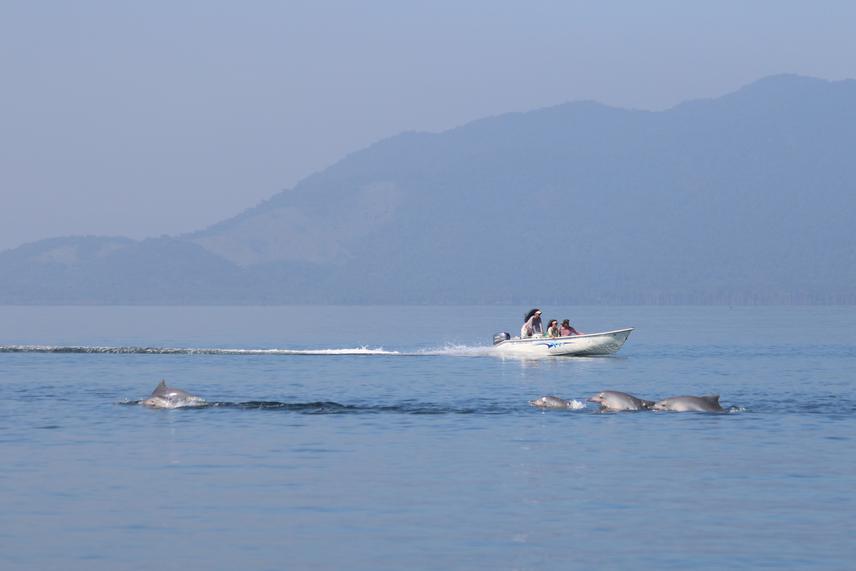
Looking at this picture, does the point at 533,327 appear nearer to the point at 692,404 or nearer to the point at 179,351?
the point at 179,351

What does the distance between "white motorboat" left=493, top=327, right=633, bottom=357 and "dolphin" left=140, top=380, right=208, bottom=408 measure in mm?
30911

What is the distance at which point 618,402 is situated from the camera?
47.7 m

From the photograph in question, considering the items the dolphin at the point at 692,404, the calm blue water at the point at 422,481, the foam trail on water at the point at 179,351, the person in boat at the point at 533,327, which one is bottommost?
the calm blue water at the point at 422,481

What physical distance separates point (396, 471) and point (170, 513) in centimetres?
686

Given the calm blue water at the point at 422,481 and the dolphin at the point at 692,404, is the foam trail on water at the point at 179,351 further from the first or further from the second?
the dolphin at the point at 692,404

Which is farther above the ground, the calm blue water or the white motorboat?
the white motorboat

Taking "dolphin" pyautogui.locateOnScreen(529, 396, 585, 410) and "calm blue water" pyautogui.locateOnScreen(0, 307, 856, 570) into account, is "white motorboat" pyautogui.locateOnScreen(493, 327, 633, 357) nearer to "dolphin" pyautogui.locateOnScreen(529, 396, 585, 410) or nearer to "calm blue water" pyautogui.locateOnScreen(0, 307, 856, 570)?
"calm blue water" pyautogui.locateOnScreen(0, 307, 856, 570)

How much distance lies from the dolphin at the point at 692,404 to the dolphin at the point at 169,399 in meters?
15.4

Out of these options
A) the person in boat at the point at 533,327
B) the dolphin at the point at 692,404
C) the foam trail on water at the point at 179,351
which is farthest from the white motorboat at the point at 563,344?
the dolphin at the point at 692,404

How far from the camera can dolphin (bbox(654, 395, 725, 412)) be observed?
4706 centimetres

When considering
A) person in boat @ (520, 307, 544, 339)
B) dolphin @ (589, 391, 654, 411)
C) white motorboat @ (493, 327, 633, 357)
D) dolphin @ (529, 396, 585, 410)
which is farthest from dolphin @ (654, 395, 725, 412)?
person in boat @ (520, 307, 544, 339)

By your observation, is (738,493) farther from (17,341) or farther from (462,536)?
(17,341)

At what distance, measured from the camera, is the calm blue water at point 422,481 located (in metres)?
24.8

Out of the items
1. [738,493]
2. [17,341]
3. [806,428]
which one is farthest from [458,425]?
[17,341]
